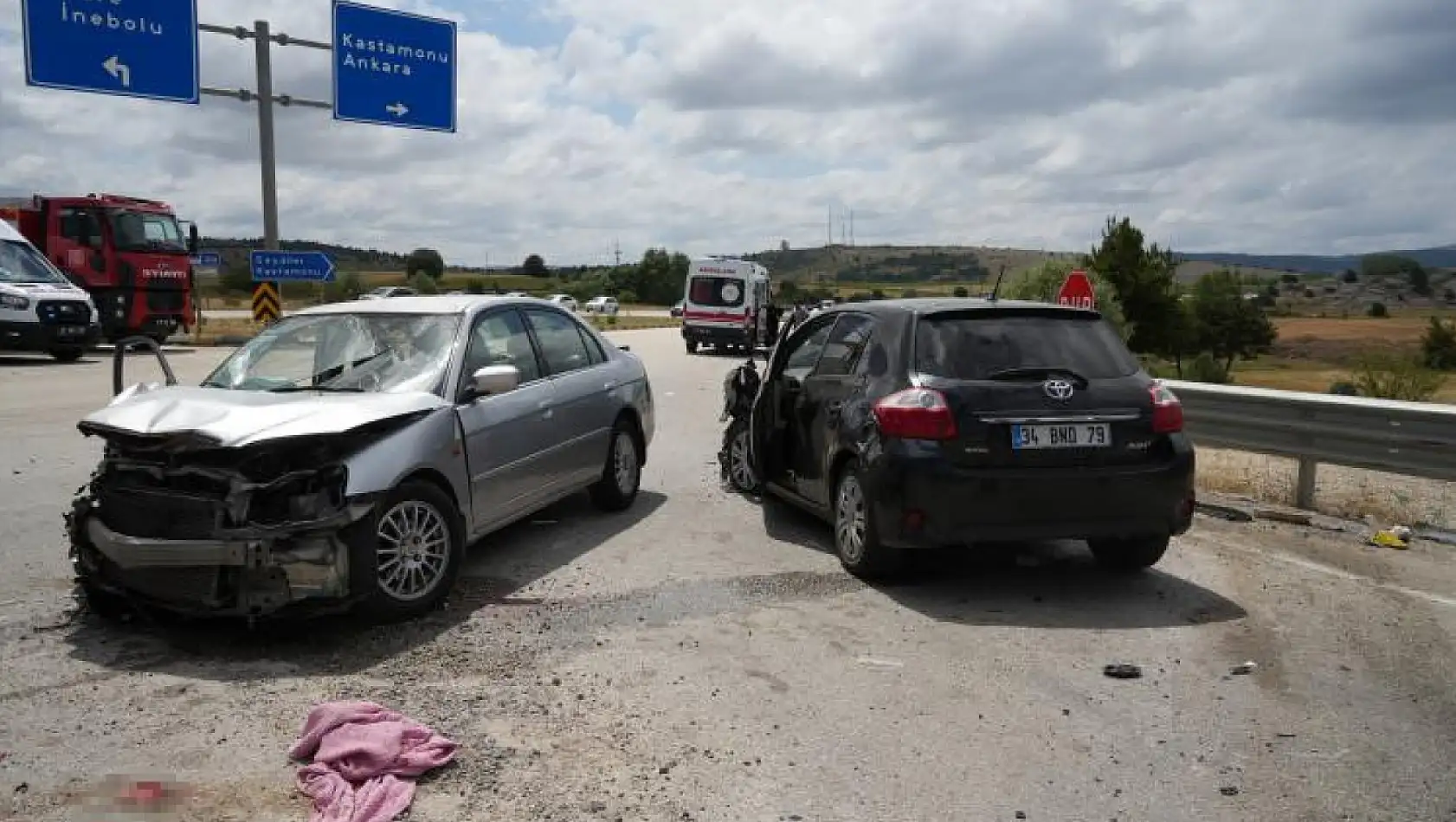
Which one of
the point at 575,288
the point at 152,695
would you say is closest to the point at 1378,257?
the point at 575,288

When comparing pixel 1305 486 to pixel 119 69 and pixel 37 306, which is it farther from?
pixel 37 306

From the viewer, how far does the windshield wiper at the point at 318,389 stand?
5438 mm

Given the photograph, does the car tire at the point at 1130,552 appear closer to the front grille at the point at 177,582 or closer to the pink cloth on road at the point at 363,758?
the pink cloth on road at the point at 363,758

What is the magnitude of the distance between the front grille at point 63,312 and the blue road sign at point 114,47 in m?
3.90

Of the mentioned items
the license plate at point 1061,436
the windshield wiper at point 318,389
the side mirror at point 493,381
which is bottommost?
the license plate at point 1061,436

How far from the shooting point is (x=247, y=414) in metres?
4.79

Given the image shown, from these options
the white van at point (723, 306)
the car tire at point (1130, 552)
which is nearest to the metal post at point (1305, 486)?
the car tire at point (1130, 552)

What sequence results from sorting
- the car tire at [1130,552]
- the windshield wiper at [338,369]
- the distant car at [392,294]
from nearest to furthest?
the windshield wiper at [338,369]
the car tire at [1130,552]
the distant car at [392,294]

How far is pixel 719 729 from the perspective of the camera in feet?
12.7

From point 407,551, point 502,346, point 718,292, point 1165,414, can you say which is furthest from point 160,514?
point 718,292

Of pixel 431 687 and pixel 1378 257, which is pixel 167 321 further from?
pixel 1378 257

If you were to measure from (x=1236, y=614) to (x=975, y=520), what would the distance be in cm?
142

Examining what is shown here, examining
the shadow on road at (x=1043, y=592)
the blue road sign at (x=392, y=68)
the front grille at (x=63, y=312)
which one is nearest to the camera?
the shadow on road at (x=1043, y=592)

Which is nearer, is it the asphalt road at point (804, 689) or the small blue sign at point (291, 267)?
the asphalt road at point (804, 689)
